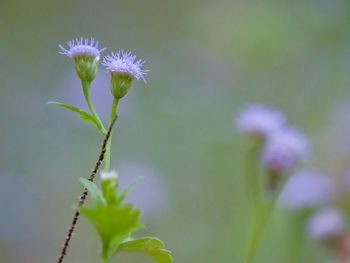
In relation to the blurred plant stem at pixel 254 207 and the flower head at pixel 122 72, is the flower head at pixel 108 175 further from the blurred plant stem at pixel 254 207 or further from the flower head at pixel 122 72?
the blurred plant stem at pixel 254 207

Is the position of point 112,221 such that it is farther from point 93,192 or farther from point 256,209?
point 256,209

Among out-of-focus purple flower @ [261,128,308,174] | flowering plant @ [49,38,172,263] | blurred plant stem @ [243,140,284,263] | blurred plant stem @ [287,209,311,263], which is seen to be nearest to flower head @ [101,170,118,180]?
flowering plant @ [49,38,172,263]

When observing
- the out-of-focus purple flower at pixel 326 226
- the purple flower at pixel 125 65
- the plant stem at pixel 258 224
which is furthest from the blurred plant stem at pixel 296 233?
the purple flower at pixel 125 65

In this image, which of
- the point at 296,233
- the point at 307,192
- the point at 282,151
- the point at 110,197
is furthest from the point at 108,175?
the point at 307,192

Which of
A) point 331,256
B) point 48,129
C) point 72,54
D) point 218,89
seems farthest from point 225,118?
point 72,54

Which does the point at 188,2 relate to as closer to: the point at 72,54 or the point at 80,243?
the point at 80,243
